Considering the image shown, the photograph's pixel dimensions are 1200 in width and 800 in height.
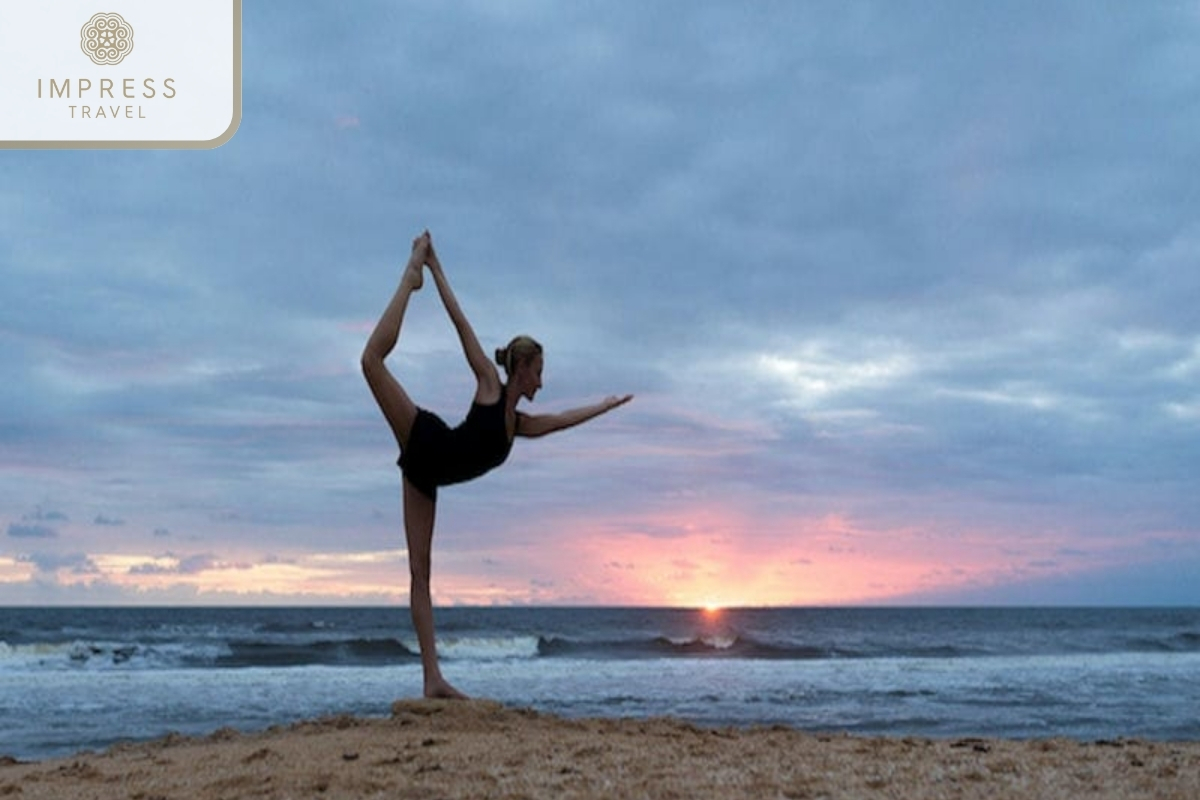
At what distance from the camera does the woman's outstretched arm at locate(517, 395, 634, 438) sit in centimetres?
Answer: 614

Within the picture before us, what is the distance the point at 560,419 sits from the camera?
6.19 meters

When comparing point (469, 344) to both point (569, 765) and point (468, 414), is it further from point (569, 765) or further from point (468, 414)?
point (569, 765)

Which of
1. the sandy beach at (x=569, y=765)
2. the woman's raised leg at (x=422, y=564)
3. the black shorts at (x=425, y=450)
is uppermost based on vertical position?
the black shorts at (x=425, y=450)

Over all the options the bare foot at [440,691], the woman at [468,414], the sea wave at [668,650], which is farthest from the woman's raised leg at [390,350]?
the sea wave at [668,650]

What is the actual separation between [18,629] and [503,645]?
62.0 ft

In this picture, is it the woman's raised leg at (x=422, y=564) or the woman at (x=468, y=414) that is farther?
the woman's raised leg at (x=422, y=564)

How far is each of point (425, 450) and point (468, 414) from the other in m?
0.30

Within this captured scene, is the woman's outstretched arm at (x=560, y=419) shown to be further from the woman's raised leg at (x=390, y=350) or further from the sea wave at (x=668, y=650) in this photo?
the sea wave at (x=668, y=650)

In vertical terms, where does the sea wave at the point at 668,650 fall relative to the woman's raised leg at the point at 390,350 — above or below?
below

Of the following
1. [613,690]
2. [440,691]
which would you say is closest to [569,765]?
[440,691]

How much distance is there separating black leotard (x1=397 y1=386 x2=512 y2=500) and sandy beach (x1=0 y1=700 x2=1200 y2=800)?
4.15 ft

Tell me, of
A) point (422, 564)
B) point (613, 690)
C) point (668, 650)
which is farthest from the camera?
point (668, 650)

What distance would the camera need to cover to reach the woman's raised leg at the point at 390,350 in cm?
598

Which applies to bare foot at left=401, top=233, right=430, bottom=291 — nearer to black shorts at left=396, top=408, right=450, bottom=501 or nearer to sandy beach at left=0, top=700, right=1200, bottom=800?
black shorts at left=396, top=408, right=450, bottom=501
